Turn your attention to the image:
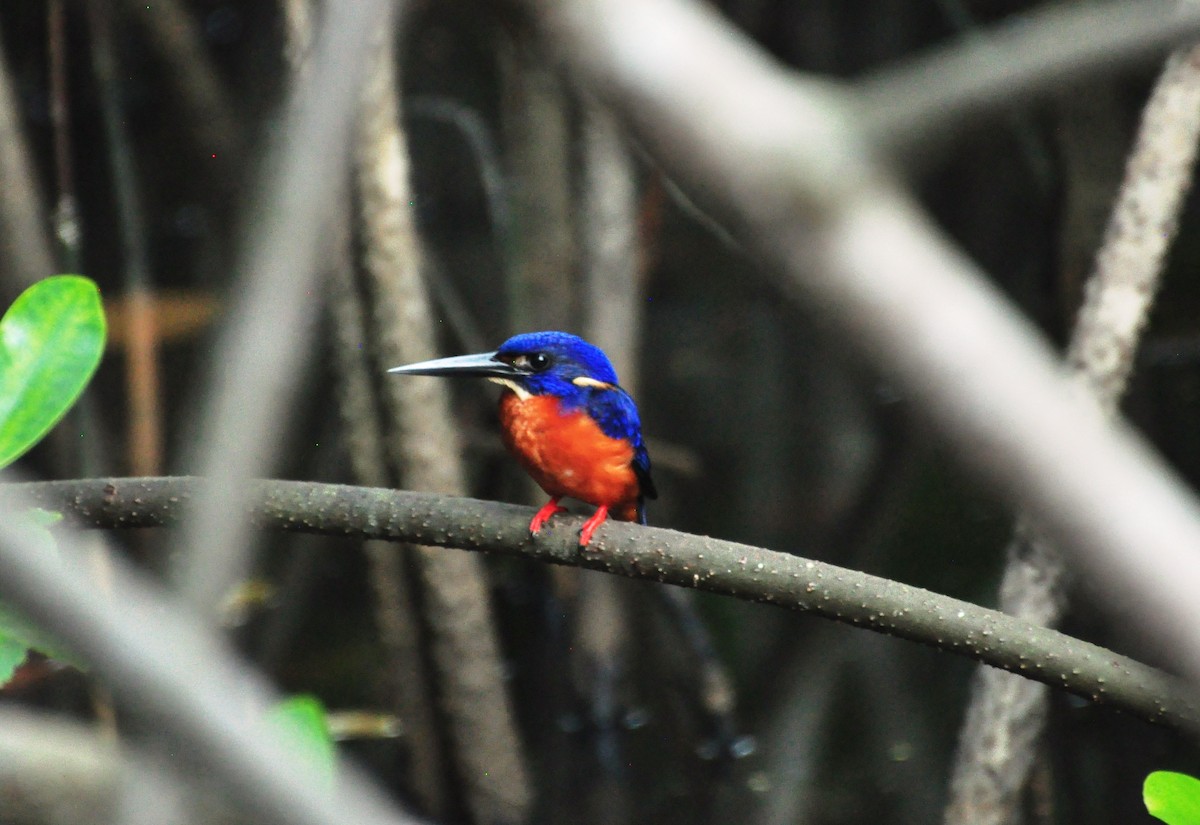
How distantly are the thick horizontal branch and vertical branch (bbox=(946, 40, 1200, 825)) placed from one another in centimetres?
93

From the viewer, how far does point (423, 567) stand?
2.83m

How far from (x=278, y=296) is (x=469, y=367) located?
1290 mm

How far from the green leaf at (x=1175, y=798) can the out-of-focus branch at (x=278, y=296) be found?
115 cm

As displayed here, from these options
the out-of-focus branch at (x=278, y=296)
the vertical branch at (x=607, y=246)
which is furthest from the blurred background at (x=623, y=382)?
the out-of-focus branch at (x=278, y=296)

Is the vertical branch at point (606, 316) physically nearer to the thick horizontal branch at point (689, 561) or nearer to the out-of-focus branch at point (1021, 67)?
the thick horizontal branch at point (689, 561)

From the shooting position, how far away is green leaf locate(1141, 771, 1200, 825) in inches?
48.6

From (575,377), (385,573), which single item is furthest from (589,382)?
(385,573)

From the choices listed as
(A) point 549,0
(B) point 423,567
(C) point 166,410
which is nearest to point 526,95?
(B) point 423,567

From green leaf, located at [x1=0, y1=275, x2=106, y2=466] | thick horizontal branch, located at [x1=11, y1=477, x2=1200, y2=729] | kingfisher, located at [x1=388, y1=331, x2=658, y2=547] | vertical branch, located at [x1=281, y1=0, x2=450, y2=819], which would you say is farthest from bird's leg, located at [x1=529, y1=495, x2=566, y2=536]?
vertical branch, located at [x1=281, y1=0, x2=450, y2=819]

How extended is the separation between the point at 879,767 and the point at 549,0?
3.15 metres

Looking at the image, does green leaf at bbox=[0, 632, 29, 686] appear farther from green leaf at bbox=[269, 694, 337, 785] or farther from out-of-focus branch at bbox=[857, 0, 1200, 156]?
out-of-focus branch at bbox=[857, 0, 1200, 156]

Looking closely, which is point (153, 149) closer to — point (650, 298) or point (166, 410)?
point (166, 410)

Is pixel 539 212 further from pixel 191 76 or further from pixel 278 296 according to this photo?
pixel 278 296

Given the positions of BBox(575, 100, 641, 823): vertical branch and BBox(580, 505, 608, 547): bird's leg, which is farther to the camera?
BBox(575, 100, 641, 823): vertical branch
